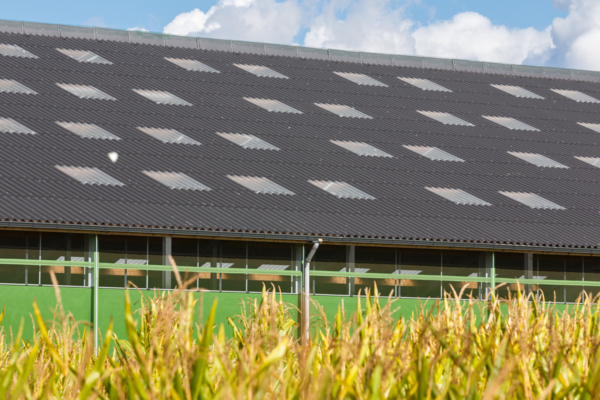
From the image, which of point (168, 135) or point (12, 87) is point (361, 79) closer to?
point (168, 135)

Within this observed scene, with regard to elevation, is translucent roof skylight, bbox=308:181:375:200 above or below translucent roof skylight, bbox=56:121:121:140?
below

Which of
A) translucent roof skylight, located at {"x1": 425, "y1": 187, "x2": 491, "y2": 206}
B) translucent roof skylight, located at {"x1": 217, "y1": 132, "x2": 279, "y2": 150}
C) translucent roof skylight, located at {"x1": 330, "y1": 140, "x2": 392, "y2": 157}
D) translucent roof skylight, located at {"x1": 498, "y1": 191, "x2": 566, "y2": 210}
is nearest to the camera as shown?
translucent roof skylight, located at {"x1": 425, "y1": 187, "x2": 491, "y2": 206}

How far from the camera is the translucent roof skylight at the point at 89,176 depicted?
1683cm

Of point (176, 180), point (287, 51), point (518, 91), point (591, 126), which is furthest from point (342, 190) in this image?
point (518, 91)

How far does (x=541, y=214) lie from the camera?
62.0 feet

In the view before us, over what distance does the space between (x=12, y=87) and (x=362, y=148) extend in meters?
9.71

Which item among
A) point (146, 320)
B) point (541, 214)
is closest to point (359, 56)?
point (541, 214)

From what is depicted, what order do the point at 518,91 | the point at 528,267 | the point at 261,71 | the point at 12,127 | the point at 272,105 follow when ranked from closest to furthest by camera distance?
the point at 528,267, the point at 12,127, the point at 272,105, the point at 261,71, the point at 518,91

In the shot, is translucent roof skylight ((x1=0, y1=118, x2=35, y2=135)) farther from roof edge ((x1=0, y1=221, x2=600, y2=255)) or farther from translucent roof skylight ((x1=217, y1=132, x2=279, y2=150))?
translucent roof skylight ((x1=217, y1=132, x2=279, y2=150))

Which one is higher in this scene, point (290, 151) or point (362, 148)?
point (362, 148)

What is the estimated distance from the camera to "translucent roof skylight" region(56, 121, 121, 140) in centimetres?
1897

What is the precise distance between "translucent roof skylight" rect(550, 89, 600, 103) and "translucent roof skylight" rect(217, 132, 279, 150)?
13.3 m

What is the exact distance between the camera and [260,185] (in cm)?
1805

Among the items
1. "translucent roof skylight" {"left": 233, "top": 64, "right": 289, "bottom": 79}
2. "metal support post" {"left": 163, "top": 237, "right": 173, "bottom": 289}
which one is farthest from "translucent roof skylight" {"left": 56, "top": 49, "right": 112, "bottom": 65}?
"metal support post" {"left": 163, "top": 237, "right": 173, "bottom": 289}
